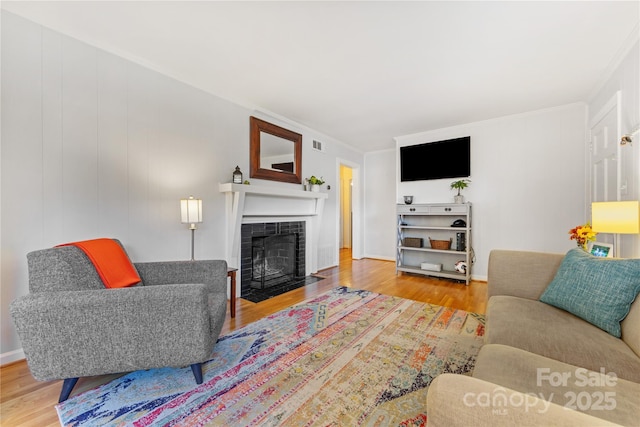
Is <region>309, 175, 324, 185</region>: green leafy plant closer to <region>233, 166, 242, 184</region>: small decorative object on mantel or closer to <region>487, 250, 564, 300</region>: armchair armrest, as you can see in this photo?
<region>233, 166, 242, 184</region>: small decorative object on mantel

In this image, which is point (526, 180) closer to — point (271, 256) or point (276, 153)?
point (276, 153)

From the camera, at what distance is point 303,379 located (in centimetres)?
162

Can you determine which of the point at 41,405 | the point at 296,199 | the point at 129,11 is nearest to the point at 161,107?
the point at 129,11

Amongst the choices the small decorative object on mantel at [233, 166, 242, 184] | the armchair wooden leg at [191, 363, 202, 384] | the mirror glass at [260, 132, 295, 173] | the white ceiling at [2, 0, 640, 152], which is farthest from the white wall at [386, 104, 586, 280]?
the armchair wooden leg at [191, 363, 202, 384]

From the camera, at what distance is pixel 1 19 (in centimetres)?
176

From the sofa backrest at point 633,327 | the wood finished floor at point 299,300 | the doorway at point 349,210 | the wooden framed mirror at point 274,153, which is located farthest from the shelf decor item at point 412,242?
the sofa backrest at point 633,327

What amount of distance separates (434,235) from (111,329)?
4314 mm

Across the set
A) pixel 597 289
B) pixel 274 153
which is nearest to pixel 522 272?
pixel 597 289

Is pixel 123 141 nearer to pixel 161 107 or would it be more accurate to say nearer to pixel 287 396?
pixel 161 107

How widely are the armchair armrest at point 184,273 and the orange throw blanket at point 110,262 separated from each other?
0.12 metres

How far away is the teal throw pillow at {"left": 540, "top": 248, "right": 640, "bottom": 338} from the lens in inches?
48.6

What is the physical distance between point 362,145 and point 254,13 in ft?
12.2

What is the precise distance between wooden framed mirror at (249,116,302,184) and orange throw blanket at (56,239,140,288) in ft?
5.86

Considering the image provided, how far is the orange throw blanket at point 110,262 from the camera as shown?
1.66m
